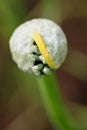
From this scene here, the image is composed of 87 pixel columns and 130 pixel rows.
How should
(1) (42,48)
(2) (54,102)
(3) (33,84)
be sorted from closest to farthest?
(1) (42,48)
(2) (54,102)
(3) (33,84)

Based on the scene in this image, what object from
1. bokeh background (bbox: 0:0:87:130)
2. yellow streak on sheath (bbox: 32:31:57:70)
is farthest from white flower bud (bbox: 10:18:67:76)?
bokeh background (bbox: 0:0:87:130)

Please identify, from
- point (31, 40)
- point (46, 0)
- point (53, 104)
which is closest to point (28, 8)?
point (46, 0)

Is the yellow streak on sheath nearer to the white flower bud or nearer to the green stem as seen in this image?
the white flower bud

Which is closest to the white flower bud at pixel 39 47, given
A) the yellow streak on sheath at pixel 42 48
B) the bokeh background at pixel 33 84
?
the yellow streak on sheath at pixel 42 48

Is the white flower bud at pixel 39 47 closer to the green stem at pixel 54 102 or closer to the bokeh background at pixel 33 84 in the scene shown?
the green stem at pixel 54 102

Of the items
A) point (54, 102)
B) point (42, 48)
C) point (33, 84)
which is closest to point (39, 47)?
point (42, 48)

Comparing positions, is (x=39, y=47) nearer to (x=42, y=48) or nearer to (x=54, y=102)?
(x=42, y=48)

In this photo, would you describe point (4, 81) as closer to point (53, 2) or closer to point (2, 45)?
point (2, 45)
